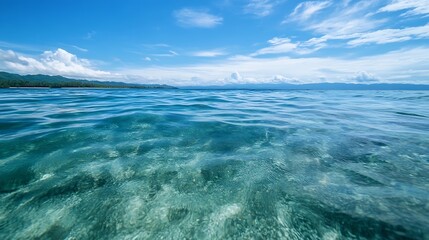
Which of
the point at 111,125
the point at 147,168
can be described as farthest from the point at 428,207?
the point at 111,125

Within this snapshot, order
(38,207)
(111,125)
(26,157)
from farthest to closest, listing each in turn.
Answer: (111,125)
(26,157)
(38,207)

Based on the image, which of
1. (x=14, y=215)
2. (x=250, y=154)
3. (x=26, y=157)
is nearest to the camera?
(x=14, y=215)

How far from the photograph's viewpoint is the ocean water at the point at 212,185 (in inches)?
112

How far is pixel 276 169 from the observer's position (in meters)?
4.63

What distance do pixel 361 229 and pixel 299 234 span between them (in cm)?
84

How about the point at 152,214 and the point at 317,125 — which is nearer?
the point at 152,214

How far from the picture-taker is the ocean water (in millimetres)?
2850

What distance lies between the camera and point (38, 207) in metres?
3.26

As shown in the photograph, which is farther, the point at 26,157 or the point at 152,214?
the point at 26,157

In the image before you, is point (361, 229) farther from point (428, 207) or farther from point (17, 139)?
point (17, 139)

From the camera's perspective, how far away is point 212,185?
3.96 metres

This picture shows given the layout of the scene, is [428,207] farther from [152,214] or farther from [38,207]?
[38,207]

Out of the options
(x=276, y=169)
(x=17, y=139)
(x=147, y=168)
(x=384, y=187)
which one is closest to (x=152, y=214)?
(x=147, y=168)

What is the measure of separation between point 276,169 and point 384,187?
189 cm
